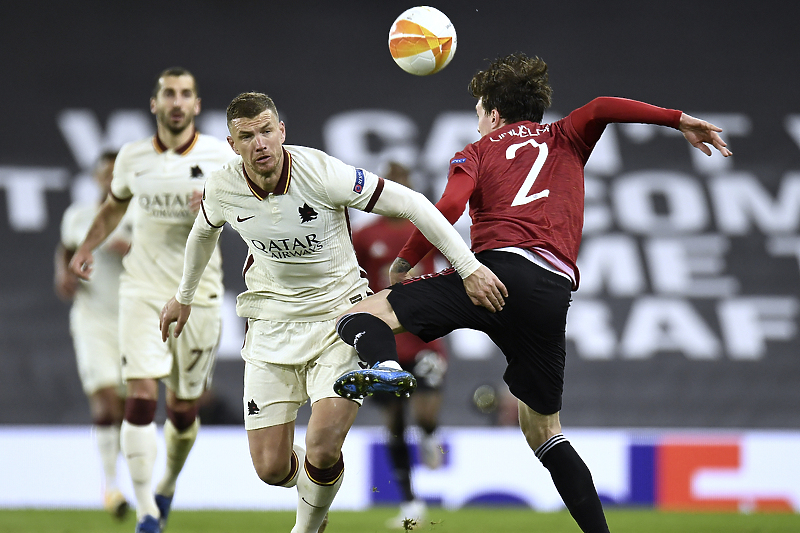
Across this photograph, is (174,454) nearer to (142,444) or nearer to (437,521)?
(142,444)

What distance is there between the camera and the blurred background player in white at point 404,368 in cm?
646

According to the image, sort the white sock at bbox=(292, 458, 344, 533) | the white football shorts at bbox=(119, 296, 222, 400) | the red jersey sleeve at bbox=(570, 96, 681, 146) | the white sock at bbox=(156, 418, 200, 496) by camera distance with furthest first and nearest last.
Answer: the white sock at bbox=(156, 418, 200, 496) → the white football shorts at bbox=(119, 296, 222, 400) → the white sock at bbox=(292, 458, 344, 533) → the red jersey sleeve at bbox=(570, 96, 681, 146)

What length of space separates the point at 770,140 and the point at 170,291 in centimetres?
673

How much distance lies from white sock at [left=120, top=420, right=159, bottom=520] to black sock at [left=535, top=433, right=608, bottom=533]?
7.26 ft

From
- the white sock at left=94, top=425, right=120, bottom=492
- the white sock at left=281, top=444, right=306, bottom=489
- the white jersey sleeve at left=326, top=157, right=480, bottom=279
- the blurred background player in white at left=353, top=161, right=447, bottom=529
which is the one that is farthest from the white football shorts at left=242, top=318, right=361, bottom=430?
the white sock at left=94, top=425, right=120, bottom=492

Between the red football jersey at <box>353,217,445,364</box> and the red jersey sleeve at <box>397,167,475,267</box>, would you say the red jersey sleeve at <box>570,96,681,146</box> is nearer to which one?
the red jersey sleeve at <box>397,167,475,267</box>

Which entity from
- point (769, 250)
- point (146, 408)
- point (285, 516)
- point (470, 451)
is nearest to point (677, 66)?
point (769, 250)

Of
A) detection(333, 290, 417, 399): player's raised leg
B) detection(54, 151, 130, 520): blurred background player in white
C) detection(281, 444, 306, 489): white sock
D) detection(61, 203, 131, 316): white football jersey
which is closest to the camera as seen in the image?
detection(333, 290, 417, 399): player's raised leg

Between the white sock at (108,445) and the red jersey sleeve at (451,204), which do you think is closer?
the red jersey sleeve at (451,204)

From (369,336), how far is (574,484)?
3.33 ft

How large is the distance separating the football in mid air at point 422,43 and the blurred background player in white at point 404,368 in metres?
1.93

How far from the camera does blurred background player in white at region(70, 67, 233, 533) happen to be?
541 centimetres

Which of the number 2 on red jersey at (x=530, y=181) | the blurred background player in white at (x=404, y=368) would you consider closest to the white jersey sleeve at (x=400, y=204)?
the number 2 on red jersey at (x=530, y=181)

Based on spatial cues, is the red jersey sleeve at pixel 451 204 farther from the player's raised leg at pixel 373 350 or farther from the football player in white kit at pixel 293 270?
the player's raised leg at pixel 373 350
